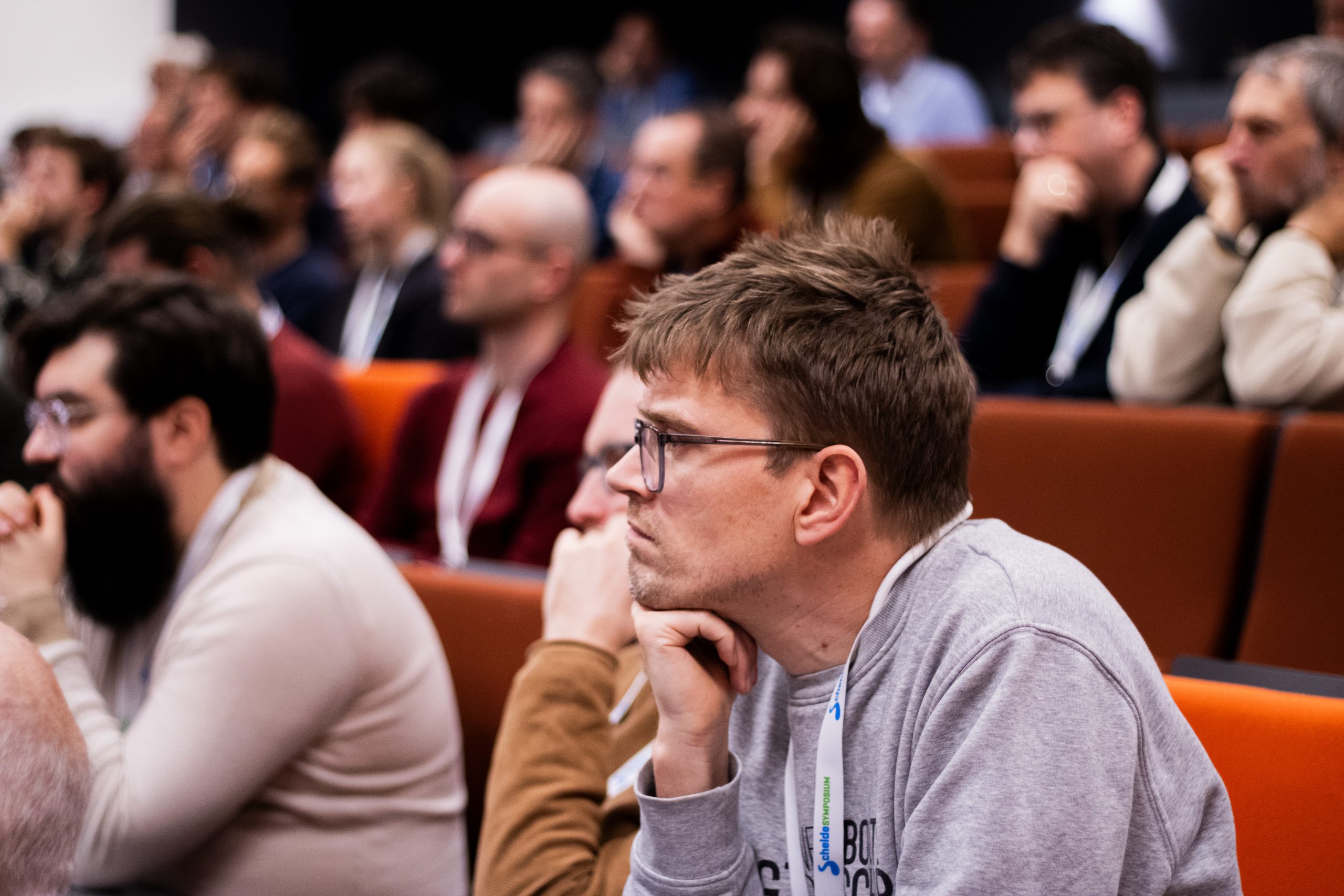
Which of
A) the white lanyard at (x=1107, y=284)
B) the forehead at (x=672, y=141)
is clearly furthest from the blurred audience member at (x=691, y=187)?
the white lanyard at (x=1107, y=284)

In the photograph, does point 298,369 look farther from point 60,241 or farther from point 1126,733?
point 60,241

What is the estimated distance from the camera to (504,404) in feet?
9.20

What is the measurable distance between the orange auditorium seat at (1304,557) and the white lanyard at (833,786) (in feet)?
3.30

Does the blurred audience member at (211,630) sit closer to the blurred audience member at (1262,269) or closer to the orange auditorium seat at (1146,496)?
the orange auditorium seat at (1146,496)

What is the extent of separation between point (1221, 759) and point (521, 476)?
1.67m

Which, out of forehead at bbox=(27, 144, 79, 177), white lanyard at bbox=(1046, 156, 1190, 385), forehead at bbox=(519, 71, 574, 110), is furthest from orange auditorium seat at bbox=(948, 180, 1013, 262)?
forehead at bbox=(27, 144, 79, 177)

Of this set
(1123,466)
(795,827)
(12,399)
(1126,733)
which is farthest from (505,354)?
(1126,733)

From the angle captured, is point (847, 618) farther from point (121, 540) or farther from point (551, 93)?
point (551, 93)

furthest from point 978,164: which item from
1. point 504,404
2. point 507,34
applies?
point 507,34

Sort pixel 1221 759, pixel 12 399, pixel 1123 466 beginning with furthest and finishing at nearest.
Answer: pixel 12 399 < pixel 1123 466 < pixel 1221 759

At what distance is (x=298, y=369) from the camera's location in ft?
9.30

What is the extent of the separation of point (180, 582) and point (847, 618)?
3.43 ft

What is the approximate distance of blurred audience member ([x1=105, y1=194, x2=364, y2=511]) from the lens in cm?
282

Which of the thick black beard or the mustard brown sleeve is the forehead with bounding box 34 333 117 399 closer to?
the thick black beard
